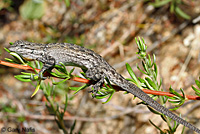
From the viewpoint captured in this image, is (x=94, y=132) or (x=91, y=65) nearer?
(x=91, y=65)

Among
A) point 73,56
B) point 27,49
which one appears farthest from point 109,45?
point 27,49

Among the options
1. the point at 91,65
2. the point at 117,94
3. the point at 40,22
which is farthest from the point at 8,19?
the point at 91,65

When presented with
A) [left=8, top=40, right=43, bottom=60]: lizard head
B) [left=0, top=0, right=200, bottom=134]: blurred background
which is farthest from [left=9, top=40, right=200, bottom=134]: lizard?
[left=0, top=0, right=200, bottom=134]: blurred background

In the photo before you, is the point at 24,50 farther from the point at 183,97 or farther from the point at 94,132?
the point at 94,132

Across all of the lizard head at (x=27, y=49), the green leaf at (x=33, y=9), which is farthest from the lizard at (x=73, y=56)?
the green leaf at (x=33, y=9)

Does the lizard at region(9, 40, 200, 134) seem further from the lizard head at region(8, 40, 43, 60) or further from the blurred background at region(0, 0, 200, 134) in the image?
the blurred background at region(0, 0, 200, 134)

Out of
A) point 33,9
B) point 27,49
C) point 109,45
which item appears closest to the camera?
point 27,49

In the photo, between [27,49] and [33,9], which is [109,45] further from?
[27,49]
